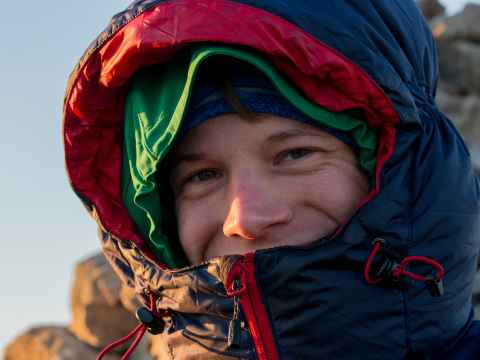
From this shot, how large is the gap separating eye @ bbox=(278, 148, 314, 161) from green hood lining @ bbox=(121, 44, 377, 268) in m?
0.11

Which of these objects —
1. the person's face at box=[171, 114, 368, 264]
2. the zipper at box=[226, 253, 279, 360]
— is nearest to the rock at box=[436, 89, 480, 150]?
the person's face at box=[171, 114, 368, 264]

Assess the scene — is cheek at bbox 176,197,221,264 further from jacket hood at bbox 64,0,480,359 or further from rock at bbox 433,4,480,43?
rock at bbox 433,4,480,43

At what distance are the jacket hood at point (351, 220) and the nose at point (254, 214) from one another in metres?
0.11

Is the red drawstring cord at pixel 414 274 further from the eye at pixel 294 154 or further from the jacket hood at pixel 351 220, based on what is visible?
the eye at pixel 294 154

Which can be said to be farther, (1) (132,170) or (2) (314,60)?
(1) (132,170)

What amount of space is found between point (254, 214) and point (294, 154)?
255 millimetres

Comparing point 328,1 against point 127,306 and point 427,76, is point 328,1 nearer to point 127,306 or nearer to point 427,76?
point 427,76

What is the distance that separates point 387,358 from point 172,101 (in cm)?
103

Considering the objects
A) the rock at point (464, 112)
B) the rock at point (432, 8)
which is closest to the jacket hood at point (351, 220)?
the rock at point (464, 112)

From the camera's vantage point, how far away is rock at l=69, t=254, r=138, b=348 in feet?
33.7

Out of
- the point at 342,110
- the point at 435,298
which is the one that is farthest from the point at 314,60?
the point at 435,298

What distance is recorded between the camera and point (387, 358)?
2.22m

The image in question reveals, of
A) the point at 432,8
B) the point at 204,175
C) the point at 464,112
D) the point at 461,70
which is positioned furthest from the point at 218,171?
the point at 432,8

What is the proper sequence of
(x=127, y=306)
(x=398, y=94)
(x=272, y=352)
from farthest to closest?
(x=127, y=306)
(x=398, y=94)
(x=272, y=352)
